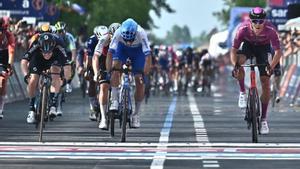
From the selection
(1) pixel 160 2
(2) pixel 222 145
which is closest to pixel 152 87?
(2) pixel 222 145

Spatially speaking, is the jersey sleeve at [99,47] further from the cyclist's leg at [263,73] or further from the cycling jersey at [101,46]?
the cyclist's leg at [263,73]

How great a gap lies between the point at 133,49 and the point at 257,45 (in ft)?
5.88

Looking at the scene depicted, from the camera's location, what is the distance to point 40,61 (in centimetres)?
1823

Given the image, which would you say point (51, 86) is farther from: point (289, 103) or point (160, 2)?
point (160, 2)

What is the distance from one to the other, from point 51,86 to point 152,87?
21.4 m

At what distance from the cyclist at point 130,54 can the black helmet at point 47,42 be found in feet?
3.70

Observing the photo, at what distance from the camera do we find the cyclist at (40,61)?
1784cm

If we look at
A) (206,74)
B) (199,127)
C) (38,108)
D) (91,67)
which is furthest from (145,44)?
(206,74)

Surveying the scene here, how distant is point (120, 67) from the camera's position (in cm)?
1723

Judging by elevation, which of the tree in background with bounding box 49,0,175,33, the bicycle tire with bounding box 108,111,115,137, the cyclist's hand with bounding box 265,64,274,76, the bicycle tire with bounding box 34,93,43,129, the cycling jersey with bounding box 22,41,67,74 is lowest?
the bicycle tire with bounding box 108,111,115,137

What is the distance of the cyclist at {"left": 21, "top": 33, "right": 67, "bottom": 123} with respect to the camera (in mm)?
17844

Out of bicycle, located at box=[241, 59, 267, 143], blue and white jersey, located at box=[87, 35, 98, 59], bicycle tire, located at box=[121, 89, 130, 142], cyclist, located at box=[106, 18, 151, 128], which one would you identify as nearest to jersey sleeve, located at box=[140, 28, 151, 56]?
cyclist, located at box=[106, 18, 151, 128]

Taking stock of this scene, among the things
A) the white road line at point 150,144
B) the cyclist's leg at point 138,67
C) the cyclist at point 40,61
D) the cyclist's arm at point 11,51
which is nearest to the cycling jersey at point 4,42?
the cyclist's arm at point 11,51

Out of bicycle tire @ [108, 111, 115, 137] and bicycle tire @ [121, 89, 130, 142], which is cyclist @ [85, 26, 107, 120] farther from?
bicycle tire @ [121, 89, 130, 142]
